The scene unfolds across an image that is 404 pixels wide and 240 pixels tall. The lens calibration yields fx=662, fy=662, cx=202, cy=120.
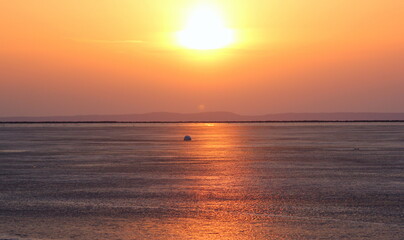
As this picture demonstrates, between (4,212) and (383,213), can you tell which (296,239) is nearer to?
(383,213)

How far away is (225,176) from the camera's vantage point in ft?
88.2

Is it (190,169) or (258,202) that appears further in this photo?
(190,169)

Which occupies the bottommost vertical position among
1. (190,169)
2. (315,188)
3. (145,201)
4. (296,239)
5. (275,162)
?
(296,239)

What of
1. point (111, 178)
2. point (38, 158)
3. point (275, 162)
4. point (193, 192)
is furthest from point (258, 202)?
point (38, 158)

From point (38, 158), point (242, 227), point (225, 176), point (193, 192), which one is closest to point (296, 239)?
point (242, 227)

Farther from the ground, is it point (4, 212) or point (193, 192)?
point (193, 192)

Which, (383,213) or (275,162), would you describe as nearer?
(383,213)

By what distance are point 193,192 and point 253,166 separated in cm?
1139

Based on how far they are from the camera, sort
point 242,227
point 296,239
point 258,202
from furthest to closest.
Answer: point 258,202 → point 242,227 → point 296,239

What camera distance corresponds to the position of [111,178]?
26.3 meters

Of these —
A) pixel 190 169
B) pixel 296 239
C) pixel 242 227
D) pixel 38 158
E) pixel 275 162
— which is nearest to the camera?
pixel 296 239

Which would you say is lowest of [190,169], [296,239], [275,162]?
[296,239]

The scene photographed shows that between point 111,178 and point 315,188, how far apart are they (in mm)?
8460

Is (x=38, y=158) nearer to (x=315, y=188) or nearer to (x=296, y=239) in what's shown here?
(x=315, y=188)
